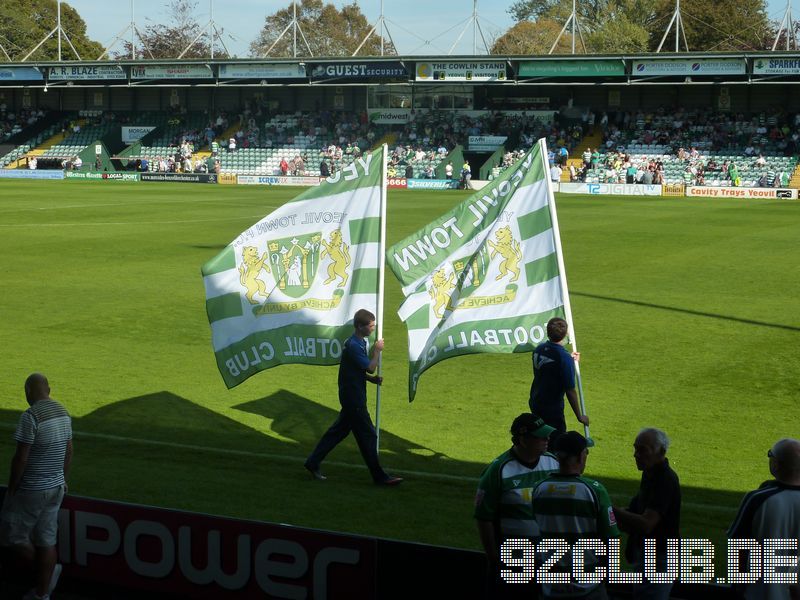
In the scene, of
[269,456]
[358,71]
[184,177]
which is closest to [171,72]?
[184,177]

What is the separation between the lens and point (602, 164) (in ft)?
186

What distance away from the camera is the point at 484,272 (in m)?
9.63

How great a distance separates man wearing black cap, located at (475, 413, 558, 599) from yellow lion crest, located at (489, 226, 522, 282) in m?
3.86

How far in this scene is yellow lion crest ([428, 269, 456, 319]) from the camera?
379 inches

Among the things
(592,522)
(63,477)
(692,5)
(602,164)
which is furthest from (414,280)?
(692,5)

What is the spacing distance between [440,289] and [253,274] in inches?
73.5

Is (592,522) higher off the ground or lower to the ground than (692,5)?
lower

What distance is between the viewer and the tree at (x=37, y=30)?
352 ft

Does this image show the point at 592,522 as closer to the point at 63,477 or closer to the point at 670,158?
the point at 63,477

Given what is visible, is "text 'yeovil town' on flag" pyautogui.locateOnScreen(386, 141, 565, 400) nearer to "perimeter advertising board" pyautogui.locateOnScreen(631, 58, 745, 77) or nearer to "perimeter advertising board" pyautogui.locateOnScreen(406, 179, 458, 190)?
"perimeter advertising board" pyautogui.locateOnScreen(406, 179, 458, 190)

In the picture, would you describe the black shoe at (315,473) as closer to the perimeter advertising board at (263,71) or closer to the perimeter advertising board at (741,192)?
the perimeter advertising board at (741,192)

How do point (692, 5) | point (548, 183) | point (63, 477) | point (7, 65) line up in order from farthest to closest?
point (692, 5) → point (7, 65) → point (548, 183) → point (63, 477)

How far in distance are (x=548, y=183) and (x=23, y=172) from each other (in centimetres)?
6045

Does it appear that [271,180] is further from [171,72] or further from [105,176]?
[171,72]
